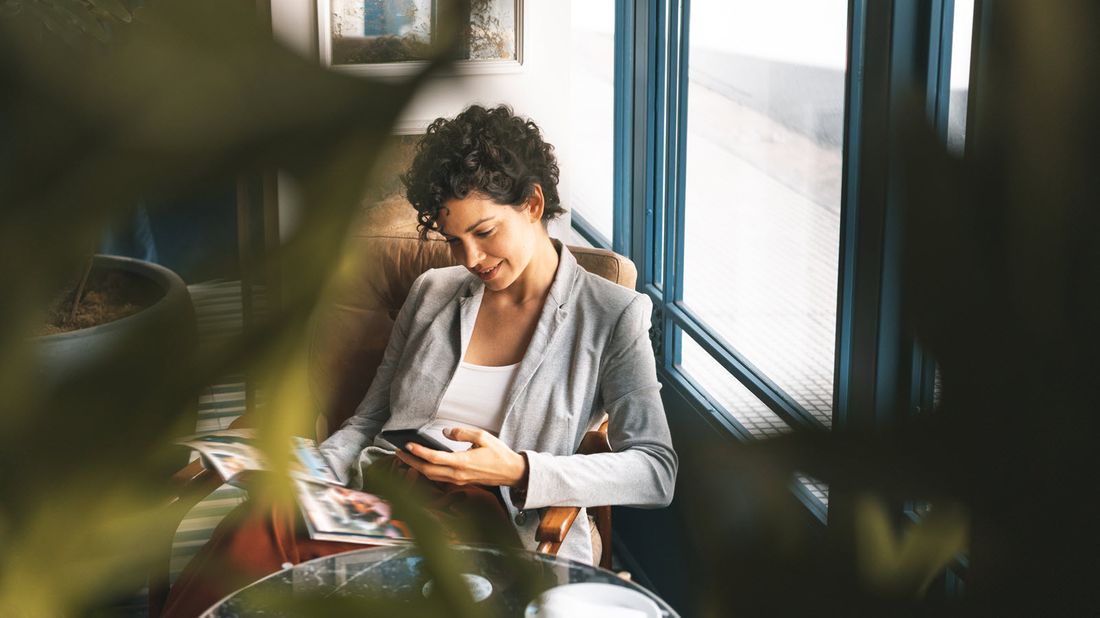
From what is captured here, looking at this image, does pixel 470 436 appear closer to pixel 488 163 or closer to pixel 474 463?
pixel 474 463

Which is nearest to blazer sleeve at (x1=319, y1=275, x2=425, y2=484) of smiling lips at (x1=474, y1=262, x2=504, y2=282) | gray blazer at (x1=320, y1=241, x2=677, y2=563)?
gray blazer at (x1=320, y1=241, x2=677, y2=563)

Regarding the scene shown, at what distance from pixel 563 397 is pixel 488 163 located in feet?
1.34

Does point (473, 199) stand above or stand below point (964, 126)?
below

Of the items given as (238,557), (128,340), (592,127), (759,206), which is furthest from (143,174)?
(592,127)

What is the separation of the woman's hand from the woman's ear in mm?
396

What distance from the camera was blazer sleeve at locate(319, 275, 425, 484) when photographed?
203 cm

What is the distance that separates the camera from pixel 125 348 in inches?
3.1

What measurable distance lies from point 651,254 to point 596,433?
0.70m

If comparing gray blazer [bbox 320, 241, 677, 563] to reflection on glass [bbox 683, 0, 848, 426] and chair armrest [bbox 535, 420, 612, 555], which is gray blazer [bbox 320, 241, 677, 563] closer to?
A: chair armrest [bbox 535, 420, 612, 555]

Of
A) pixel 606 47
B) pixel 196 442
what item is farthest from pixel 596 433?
pixel 196 442

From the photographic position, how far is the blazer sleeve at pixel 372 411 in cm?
203

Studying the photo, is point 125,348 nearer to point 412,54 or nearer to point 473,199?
point 412,54

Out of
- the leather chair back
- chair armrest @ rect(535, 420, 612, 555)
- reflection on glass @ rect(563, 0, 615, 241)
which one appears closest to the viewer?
chair armrest @ rect(535, 420, 612, 555)

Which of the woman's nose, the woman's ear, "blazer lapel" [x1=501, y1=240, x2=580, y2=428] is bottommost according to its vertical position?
"blazer lapel" [x1=501, y1=240, x2=580, y2=428]
